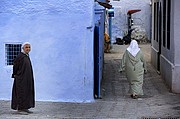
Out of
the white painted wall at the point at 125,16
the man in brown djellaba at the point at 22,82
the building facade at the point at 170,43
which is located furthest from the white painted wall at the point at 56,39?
the white painted wall at the point at 125,16

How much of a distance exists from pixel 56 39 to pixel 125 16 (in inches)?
965

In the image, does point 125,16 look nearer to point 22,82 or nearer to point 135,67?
point 135,67

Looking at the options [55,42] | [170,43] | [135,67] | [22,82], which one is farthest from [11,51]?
[170,43]

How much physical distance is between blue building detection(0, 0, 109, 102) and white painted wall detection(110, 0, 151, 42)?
24.1m

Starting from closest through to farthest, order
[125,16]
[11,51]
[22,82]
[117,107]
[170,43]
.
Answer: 1. [22,82]
2. [117,107]
3. [11,51]
4. [170,43]
5. [125,16]

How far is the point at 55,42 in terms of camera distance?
13.2 meters

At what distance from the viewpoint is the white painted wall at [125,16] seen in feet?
122

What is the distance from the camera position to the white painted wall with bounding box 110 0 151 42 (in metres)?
37.3

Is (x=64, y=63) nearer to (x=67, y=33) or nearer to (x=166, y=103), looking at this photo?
(x=67, y=33)

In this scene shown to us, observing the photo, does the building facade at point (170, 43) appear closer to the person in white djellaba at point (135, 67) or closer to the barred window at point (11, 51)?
the person in white djellaba at point (135, 67)

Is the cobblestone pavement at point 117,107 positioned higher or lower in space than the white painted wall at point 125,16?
lower

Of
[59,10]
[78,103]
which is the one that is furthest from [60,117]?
[59,10]

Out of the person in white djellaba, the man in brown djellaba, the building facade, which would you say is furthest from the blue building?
the building facade

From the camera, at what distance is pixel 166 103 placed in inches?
525
